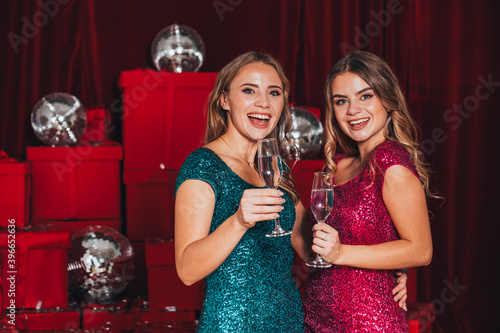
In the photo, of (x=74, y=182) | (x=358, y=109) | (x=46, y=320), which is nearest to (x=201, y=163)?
(x=358, y=109)

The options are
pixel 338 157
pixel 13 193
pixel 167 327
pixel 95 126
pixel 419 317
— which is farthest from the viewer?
pixel 95 126

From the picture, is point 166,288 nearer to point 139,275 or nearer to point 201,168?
point 139,275

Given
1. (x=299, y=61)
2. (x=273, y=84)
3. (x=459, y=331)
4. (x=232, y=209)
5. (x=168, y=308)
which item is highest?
(x=299, y=61)

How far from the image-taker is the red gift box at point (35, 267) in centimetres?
268

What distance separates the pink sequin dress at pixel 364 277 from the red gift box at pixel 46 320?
4.48 ft

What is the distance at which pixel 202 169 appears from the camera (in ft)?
5.05

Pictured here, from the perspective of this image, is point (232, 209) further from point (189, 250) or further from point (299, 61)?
point (299, 61)

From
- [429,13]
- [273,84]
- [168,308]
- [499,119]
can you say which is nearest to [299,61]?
[429,13]

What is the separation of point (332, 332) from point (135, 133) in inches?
70.3

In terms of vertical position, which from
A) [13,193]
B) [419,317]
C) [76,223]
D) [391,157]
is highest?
[391,157]

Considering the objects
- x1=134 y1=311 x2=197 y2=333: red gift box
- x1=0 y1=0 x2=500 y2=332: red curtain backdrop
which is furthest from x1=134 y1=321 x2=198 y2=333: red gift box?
x1=0 y1=0 x2=500 y2=332: red curtain backdrop

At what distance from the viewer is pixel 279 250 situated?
1640 mm

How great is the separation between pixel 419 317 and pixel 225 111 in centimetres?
127

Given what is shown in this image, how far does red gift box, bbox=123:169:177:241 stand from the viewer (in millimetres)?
3121
